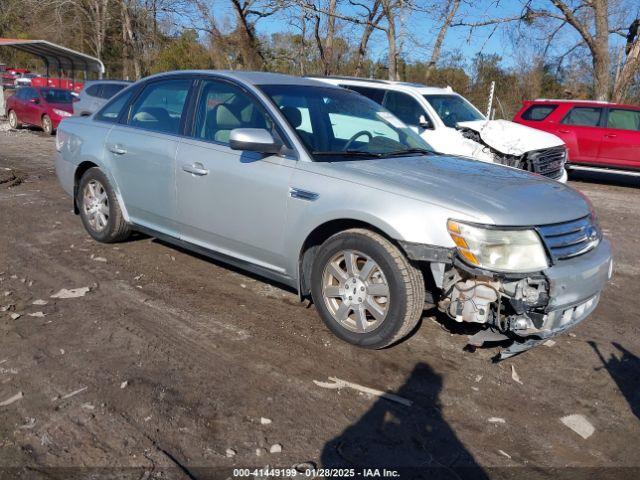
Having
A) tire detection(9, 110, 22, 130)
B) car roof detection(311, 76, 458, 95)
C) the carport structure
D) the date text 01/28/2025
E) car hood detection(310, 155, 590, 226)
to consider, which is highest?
the carport structure

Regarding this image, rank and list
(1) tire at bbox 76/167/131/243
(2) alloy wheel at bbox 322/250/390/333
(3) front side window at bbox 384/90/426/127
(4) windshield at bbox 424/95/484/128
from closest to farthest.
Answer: (2) alloy wheel at bbox 322/250/390/333 → (1) tire at bbox 76/167/131/243 → (3) front side window at bbox 384/90/426/127 → (4) windshield at bbox 424/95/484/128

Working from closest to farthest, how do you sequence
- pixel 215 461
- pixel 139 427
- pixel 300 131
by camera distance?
pixel 215 461, pixel 139 427, pixel 300 131

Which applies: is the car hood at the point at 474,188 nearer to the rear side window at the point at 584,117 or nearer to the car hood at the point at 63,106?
the rear side window at the point at 584,117

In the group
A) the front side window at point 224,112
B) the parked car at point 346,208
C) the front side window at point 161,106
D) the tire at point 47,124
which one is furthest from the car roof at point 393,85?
the tire at point 47,124

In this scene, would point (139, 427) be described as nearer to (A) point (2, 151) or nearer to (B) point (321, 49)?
(A) point (2, 151)

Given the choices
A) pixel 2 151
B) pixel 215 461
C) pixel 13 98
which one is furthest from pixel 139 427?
pixel 13 98

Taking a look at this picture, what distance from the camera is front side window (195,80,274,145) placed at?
440cm

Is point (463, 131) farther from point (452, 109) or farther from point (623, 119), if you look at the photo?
point (623, 119)

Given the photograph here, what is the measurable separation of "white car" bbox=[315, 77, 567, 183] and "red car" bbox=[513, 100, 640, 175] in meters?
2.81

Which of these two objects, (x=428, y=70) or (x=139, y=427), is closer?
(x=139, y=427)

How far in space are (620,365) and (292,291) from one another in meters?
2.46

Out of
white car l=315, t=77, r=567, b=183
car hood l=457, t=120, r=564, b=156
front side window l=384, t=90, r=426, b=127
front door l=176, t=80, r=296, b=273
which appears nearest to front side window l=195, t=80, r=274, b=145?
front door l=176, t=80, r=296, b=273

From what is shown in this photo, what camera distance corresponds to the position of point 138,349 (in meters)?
3.67

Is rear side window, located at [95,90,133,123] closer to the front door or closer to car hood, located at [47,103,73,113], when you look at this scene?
the front door
